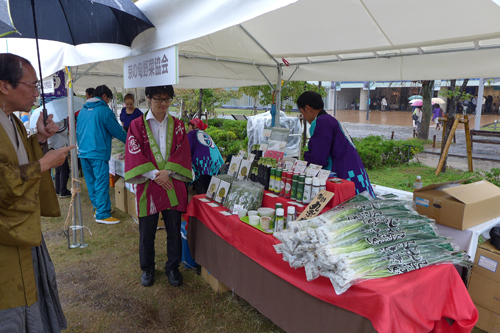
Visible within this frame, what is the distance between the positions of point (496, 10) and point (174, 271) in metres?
3.60

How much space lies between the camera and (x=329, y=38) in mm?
3838

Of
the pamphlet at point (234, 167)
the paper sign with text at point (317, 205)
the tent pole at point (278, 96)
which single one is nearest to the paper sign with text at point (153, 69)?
the pamphlet at point (234, 167)

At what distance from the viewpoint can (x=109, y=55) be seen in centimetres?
308

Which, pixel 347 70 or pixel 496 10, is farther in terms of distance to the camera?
pixel 347 70

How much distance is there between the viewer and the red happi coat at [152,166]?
2822mm

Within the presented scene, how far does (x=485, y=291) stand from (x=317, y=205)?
5.29 ft

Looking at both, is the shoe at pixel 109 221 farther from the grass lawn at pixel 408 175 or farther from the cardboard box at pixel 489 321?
the grass lawn at pixel 408 175

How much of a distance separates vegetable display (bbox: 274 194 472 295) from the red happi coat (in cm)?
139

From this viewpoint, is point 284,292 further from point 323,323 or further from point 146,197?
point 146,197

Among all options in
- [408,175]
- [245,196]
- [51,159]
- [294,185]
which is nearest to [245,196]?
[245,196]

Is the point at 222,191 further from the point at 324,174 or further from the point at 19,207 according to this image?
the point at 19,207

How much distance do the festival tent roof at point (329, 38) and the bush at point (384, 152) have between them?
376 centimetres

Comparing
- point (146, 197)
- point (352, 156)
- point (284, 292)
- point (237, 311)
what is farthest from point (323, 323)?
point (146, 197)

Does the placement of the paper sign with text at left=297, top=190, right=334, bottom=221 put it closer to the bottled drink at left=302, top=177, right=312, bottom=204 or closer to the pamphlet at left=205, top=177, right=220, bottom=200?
the bottled drink at left=302, top=177, right=312, bottom=204
